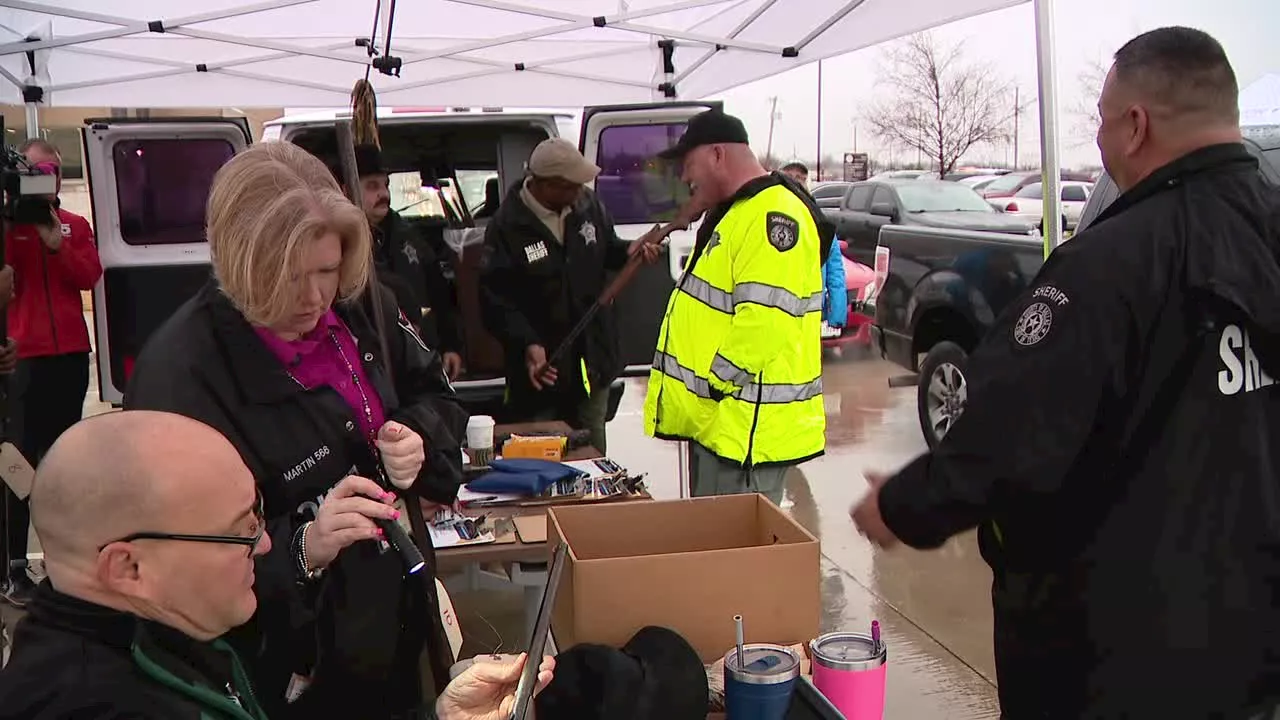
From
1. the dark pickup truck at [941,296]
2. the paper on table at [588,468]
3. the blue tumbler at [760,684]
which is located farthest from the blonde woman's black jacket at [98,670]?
the dark pickup truck at [941,296]

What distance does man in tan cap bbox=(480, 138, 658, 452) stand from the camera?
4789mm

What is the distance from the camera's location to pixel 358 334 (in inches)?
86.1

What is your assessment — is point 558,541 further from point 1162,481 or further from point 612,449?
point 612,449

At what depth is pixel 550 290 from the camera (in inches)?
193

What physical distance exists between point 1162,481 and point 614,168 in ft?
13.4

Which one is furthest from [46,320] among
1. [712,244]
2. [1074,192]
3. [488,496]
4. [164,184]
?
[1074,192]

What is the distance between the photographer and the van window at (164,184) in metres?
5.10

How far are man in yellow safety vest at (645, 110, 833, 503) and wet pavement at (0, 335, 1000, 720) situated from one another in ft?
3.35

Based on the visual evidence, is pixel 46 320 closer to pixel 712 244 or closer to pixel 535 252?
pixel 535 252

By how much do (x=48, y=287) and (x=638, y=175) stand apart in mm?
2929

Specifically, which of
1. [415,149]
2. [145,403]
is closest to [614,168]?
Result: [415,149]

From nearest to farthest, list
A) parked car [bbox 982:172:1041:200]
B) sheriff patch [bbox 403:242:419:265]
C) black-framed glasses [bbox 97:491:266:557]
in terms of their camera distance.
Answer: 1. black-framed glasses [bbox 97:491:266:557]
2. sheriff patch [bbox 403:242:419:265]
3. parked car [bbox 982:172:1041:200]

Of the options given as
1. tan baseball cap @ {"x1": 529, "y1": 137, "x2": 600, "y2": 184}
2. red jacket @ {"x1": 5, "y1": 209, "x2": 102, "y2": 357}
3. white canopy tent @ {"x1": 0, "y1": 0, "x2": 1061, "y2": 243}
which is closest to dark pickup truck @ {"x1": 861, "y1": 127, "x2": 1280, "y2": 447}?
white canopy tent @ {"x1": 0, "y1": 0, "x2": 1061, "y2": 243}

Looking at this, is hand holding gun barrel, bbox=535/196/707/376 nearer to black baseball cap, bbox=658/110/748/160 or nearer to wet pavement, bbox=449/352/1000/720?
black baseball cap, bbox=658/110/748/160
